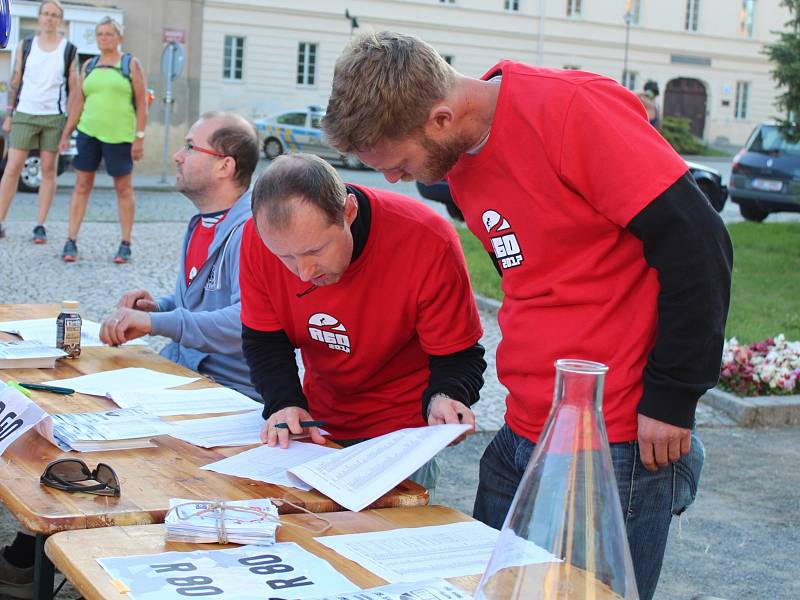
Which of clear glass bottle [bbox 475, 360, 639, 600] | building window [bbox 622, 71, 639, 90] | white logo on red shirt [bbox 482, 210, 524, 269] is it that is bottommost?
clear glass bottle [bbox 475, 360, 639, 600]

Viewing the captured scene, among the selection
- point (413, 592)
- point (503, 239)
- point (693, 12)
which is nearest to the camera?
point (413, 592)

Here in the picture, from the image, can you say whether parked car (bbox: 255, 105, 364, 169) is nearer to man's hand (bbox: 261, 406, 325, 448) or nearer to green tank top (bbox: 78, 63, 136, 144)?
green tank top (bbox: 78, 63, 136, 144)

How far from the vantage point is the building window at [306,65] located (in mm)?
38062

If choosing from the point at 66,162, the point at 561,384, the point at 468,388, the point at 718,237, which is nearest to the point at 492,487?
the point at 468,388

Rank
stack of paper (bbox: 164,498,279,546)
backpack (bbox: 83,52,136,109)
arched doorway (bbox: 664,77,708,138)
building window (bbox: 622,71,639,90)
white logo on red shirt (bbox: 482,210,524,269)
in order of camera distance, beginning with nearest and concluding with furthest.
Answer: stack of paper (bbox: 164,498,279,546)
white logo on red shirt (bbox: 482,210,524,269)
backpack (bbox: 83,52,136,109)
building window (bbox: 622,71,639,90)
arched doorway (bbox: 664,77,708,138)

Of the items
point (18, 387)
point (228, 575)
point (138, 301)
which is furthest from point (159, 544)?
point (138, 301)

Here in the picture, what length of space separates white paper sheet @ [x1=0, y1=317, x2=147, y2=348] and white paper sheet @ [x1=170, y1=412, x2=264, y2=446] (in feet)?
3.64

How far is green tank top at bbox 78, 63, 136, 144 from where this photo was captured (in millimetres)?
9344

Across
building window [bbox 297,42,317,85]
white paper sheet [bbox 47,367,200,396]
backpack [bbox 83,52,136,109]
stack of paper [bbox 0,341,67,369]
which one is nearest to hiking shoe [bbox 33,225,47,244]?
backpack [bbox 83,52,136,109]

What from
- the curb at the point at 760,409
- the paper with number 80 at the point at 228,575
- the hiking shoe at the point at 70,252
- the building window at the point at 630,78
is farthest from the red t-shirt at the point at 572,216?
the building window at the point at 630,78

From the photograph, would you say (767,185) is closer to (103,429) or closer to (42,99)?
(42,99)

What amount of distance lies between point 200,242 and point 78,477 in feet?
7.24

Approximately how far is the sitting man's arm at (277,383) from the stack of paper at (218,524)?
697 mm

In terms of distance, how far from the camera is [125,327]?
4.04 meters
